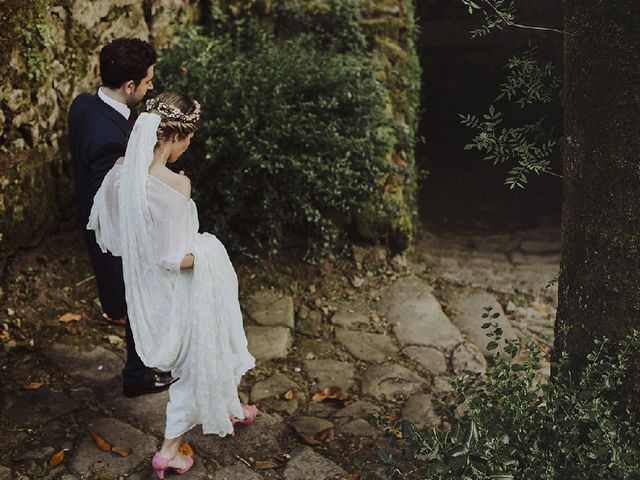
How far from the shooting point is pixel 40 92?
205 inches

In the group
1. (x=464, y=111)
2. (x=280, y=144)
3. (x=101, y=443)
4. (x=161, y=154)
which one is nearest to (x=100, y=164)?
(x=161, y=154)

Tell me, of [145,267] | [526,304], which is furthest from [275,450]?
[526,304]

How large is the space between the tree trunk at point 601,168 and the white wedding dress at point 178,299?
5.03 feet

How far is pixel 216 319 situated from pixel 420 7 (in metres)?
7.52

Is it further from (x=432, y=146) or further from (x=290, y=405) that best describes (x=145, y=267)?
(x=432, y=146)

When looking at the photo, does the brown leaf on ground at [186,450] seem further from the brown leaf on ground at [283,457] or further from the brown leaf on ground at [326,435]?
the brown leaf on ground at [326,435]

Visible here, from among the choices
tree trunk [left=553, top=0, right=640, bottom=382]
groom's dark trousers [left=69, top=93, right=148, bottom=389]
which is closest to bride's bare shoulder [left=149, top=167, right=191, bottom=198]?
groom's dark trousers [left=69, top=93, right=148, bottom=389]

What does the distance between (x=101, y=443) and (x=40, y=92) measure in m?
2.45

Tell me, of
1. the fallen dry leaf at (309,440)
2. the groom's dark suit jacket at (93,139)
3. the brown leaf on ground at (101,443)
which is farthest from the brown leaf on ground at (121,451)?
the groom's dark suit jacket at (93,139)

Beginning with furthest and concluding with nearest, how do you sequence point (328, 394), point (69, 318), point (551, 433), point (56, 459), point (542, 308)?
1. point (542, 308)
2. point (69, 318)
3. point (328, 394)
4. point (56, 459)
5. point (551, 433)

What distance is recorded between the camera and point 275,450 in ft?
13.1

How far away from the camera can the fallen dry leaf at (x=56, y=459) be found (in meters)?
3.75

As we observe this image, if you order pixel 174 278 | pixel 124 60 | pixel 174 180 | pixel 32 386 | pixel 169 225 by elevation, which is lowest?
pixel 32 386

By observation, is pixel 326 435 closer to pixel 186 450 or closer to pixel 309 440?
pixel 309 440
